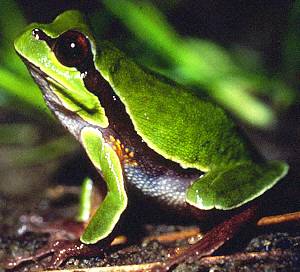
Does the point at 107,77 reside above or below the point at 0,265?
above

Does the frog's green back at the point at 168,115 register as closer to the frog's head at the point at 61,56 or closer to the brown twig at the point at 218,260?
the frog's head at the point at 61,56

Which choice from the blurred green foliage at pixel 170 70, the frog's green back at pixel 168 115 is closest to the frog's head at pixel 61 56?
the frog's green back at pixel 168 115

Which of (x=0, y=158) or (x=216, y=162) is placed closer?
(x=216, y=162)

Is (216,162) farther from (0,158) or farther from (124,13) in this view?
(0,158)

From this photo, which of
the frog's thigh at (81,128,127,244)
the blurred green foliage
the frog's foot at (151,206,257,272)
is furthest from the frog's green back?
the blurred green foliage

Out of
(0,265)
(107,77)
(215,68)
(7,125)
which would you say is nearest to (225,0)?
(215,68)

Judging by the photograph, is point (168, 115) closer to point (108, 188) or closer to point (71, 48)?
point (108, 188)

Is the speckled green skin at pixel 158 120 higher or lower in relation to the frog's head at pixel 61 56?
lower
